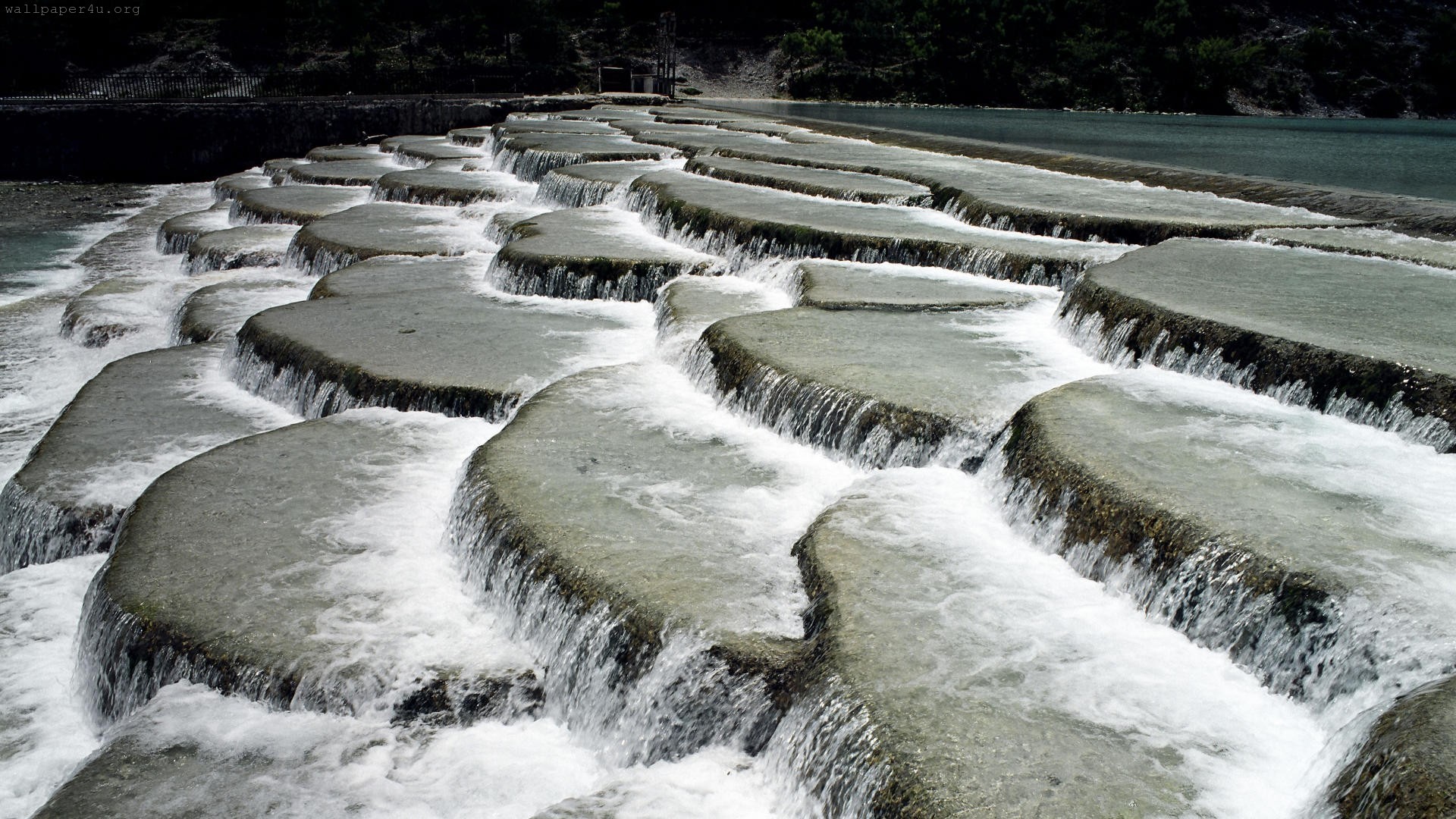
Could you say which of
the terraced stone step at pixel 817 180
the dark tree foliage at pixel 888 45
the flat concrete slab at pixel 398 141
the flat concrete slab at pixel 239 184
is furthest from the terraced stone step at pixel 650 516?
the dark tree foliage at pixel 888 45

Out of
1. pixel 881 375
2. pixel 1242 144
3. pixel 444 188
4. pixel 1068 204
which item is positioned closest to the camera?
Result: pixel 881 375

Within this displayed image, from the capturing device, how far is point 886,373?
6.56 meters

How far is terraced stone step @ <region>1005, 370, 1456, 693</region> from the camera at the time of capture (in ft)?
12.5

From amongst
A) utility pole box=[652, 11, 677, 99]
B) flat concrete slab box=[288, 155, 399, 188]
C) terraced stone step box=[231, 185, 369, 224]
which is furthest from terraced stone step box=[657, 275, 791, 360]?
utility pole box=[652, 11, 677, 99]

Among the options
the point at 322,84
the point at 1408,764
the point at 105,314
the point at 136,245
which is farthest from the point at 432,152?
the point at 1408,764

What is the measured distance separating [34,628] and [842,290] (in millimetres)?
5594

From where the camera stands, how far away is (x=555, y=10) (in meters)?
59.5

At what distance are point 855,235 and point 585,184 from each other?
548 cm

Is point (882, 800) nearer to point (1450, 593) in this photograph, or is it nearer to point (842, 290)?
point (1450, 593)

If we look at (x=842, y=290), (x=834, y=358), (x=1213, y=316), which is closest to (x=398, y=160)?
(x=842, y=290)

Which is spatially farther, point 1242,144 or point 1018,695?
point 1242,144

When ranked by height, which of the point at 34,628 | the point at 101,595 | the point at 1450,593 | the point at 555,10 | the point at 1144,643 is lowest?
the point at 34,628

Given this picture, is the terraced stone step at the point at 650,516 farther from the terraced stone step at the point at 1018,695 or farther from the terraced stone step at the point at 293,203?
the terraced stone step at the point at 293,203

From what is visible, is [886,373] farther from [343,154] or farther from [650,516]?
[343,154]
